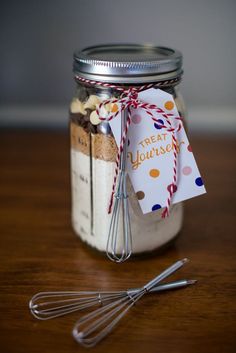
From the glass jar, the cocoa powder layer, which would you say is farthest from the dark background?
the cocoa powder layer

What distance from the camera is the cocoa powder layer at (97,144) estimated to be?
0.51 m

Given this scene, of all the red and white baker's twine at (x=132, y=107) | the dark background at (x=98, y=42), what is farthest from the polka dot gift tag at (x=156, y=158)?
the dark background at (x=98, y=42)

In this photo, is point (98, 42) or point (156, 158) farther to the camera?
point (98, 42)

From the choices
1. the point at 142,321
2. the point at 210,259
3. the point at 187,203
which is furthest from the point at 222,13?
the point at 142,321

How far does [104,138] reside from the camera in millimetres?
507

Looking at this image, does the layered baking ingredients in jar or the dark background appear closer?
the layered baking ingredients in jar

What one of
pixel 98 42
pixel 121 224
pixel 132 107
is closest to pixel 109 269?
pixel 121 224

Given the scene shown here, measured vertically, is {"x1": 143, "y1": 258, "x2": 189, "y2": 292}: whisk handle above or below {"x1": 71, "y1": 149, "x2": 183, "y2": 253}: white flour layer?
below

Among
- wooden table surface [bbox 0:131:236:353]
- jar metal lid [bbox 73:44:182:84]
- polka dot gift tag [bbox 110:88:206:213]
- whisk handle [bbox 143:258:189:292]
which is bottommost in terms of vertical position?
wooden table surface [bbox 0:131:236:353]

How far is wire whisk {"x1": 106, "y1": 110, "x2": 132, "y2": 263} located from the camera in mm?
496

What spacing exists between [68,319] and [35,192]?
30cm

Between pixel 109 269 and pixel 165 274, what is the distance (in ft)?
0.21

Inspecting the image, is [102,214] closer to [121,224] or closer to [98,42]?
[121,224]

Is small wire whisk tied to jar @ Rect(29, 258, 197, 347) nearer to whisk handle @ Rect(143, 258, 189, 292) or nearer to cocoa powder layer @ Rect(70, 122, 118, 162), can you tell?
whisk handle @ Rect(143, 258, 189, 292)
